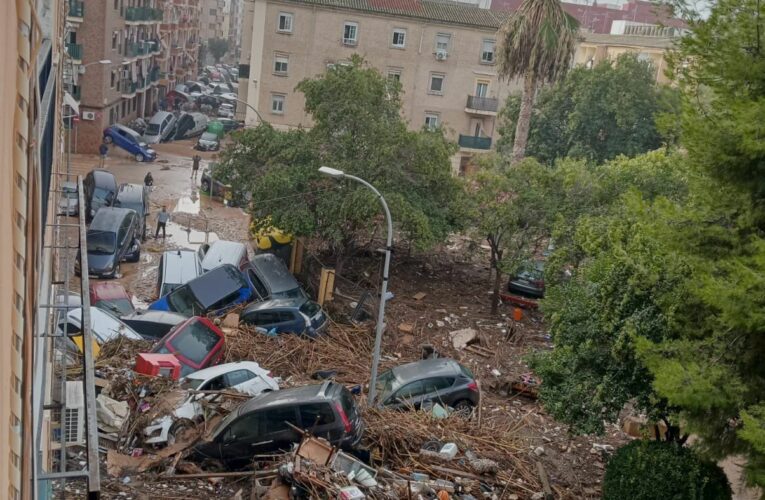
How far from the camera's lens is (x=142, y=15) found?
48.4m

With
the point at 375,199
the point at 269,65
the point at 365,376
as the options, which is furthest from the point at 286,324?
the point at 269,65

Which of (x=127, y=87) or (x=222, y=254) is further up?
(x=127, y=87)

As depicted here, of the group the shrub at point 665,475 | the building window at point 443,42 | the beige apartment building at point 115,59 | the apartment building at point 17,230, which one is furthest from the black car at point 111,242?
the building window at point 443,42

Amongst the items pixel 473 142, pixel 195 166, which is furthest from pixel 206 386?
pixel 473 142

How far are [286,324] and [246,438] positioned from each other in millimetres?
6584

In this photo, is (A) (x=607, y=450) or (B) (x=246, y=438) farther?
(A) (x=607, y=450)

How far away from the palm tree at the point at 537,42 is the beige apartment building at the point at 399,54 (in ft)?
42.9

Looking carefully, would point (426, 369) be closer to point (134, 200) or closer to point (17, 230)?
point (17, 230)

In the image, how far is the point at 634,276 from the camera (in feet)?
37.0

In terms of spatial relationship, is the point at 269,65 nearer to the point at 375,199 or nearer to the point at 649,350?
the point at 375,199

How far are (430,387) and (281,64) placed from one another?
3014cm

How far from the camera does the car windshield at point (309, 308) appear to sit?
1903 cm

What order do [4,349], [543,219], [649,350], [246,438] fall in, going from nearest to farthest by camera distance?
[4,349]
[649,350]
[246,438]
[543,219]

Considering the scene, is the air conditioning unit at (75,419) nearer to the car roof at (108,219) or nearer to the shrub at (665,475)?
the shrub at (665,475)
